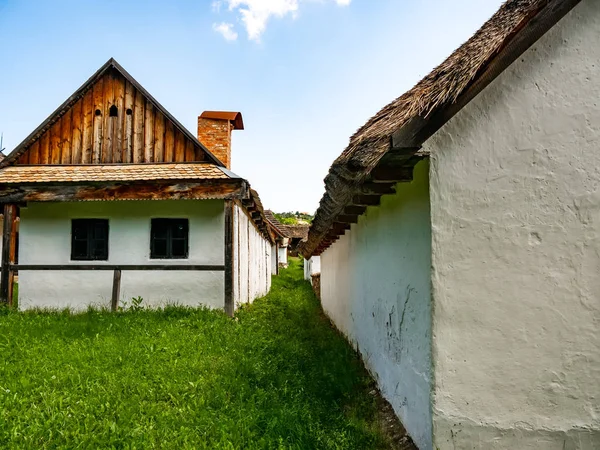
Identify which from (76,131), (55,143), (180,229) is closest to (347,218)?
(180,229)

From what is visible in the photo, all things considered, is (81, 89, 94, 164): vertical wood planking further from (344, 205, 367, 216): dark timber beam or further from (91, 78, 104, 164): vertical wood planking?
(344, 205, 367, 216): dark timber beam

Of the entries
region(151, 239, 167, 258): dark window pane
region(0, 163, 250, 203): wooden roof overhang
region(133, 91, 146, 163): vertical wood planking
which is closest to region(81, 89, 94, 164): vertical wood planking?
region(133, 91, 146, 163): vertical wood planking

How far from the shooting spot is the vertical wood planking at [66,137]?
391 inches

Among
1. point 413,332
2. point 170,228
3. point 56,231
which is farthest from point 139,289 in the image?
point 413,332

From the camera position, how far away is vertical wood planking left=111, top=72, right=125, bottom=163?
9836mm

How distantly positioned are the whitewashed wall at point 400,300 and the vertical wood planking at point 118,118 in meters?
6.49

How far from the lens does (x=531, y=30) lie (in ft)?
9.75

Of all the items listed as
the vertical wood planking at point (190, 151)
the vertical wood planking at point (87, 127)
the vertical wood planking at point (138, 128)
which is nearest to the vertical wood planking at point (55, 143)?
the vertical wood planking at point (87, 127)

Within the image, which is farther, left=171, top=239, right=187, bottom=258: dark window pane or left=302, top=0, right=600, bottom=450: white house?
left=171, top=239, right=187, bottom=258: dark window pane

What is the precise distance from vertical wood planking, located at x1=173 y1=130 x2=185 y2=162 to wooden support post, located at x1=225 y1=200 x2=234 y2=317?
1998 millimetres

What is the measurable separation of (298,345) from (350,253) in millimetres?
2045

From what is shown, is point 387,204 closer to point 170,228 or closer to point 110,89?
point 170,228

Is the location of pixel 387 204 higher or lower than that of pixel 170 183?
lower

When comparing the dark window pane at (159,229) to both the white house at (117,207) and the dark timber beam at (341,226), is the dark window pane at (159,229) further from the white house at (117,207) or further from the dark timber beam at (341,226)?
the dark timber beam at (341,226)
